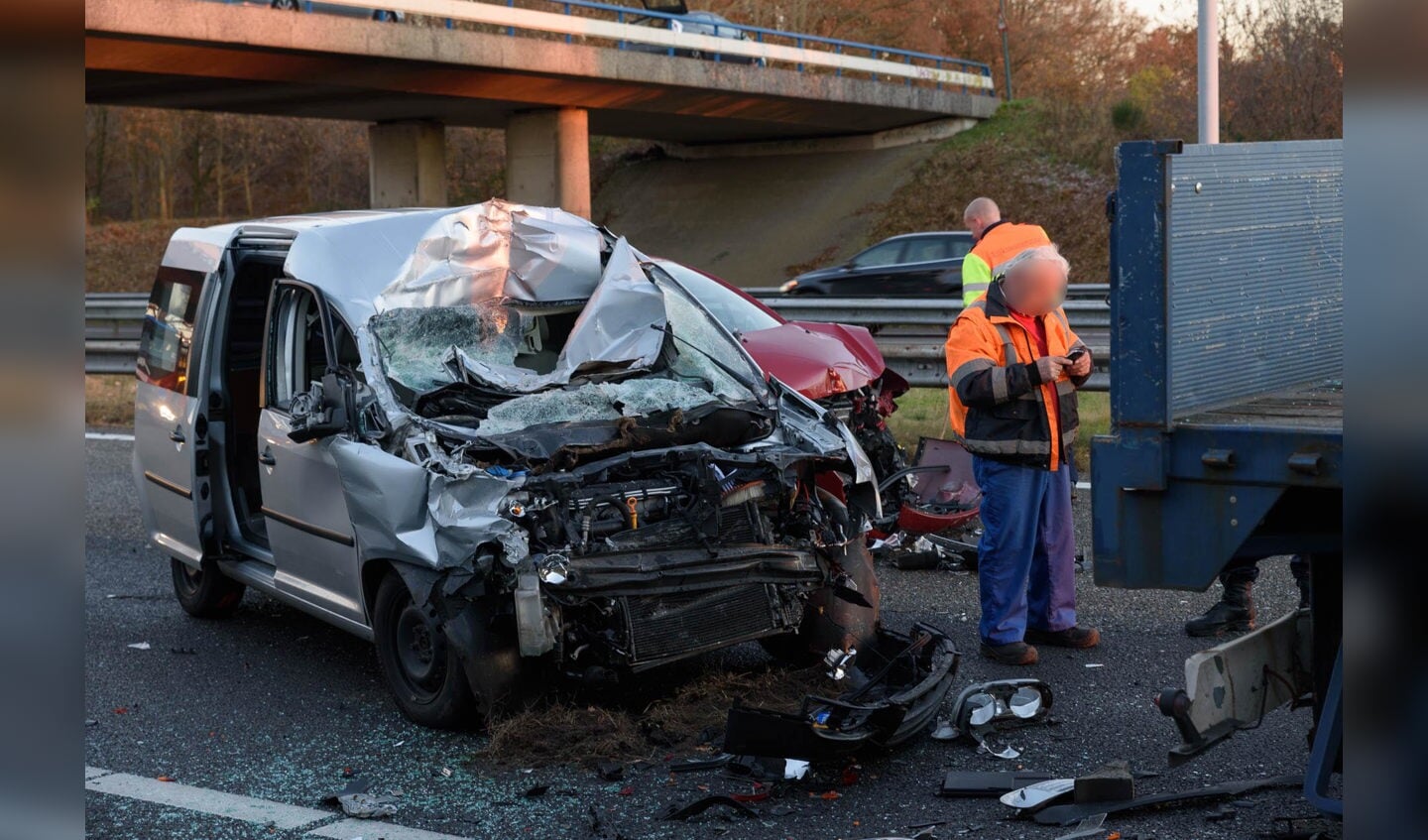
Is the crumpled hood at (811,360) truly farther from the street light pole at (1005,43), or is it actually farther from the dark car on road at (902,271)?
the street light pole at (1005,43)

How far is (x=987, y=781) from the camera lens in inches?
187

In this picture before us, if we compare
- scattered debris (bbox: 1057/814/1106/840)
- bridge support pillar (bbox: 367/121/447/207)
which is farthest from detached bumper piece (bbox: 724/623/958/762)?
bridge support pillar (bbox: 367/121/447/207)

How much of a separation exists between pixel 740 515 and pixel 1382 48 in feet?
13.3

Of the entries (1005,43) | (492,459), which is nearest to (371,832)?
(492,459)

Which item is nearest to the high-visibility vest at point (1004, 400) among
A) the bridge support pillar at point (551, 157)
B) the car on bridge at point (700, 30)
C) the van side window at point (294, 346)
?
the van side window at point (294, 346)

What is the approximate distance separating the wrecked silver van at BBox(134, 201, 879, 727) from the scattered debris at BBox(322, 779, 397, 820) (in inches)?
21.5

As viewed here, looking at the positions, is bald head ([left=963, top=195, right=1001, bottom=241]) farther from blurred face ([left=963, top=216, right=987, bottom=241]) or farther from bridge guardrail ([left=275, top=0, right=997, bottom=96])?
bridge guardrail ([left=275, top=0, right=997, bottom=96])

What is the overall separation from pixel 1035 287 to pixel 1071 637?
1.66 meters

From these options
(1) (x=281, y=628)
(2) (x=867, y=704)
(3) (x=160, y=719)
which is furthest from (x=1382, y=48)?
(1) (x=281, y=628)

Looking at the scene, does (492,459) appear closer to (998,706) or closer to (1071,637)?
(998,706)

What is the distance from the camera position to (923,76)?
3619cm

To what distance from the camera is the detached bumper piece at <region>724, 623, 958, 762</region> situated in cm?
460

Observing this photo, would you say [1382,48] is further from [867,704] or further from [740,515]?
[740,515]

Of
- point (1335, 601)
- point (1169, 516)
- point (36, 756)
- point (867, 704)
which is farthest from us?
point (867, 704)
